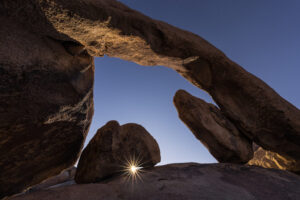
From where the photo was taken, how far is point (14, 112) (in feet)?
8.16

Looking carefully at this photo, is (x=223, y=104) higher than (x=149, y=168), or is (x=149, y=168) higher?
(x=223, y=104)

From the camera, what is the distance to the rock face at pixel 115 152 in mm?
3621

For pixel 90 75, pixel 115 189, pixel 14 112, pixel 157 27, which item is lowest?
pixel 115 189

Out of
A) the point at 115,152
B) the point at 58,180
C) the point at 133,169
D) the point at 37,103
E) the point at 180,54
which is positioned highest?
the point at 180,54

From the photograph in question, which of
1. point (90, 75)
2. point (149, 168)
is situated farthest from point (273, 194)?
point (90, 75)

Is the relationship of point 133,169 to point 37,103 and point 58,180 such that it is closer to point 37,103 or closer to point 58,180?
point 37,103

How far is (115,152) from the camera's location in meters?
3.72

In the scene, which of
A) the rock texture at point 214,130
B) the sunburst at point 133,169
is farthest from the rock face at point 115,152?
the rock texture at point 214,130

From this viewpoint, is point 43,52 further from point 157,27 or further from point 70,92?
point 157,27

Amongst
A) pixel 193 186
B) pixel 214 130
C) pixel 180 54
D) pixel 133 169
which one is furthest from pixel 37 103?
pixel 214 130

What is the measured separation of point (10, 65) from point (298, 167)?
8184 millimetres

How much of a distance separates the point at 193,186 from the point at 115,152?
1829 millimetres

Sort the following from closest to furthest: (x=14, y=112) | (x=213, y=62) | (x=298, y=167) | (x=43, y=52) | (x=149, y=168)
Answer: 1. (x=14, y=112)
2. (x=43, y=52)
3. (x=149, y=168)
4. (x=213, y=62)
5. (x=298, y=167)

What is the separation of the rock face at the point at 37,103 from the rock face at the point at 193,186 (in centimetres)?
96
